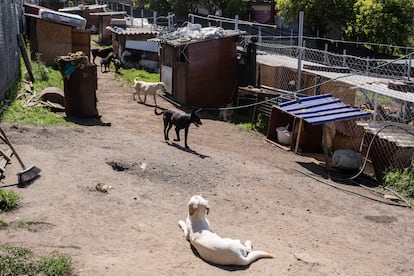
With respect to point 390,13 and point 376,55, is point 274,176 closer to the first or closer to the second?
point 376,55

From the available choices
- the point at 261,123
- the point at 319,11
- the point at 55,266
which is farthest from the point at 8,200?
the point at 319,11

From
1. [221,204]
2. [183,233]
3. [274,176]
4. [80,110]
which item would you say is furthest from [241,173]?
[80,110]

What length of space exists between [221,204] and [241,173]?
1.87m

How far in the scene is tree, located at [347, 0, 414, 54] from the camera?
981 inches

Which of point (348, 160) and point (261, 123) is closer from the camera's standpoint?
point (348, 160)

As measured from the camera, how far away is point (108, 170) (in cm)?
848

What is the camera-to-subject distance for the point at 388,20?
82.0 feet

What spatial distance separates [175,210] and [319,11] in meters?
23.3

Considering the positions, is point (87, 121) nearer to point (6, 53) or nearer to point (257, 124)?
point (6, 53)

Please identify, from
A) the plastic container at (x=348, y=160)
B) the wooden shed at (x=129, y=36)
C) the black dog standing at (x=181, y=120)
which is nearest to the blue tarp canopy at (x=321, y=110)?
the plastic container at (x=348, y=160)

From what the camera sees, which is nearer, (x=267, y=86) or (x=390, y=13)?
(x=267, y=86)

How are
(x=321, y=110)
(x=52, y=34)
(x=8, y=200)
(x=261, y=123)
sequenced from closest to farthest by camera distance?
(x=8, y=200)
(x=321, y=110)
(x=261, y=123)
(x=52, y=34)

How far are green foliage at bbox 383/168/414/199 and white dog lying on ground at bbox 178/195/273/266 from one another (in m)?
4.37

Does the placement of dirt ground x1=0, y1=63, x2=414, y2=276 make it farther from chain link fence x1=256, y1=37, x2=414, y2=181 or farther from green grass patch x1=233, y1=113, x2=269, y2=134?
green grass patch x1=233, y1=113, x2=269, y2=134
